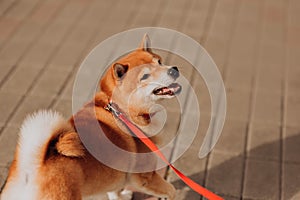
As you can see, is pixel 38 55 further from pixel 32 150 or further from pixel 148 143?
pixel 32 150

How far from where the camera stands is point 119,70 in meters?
3.37

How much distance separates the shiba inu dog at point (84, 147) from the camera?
9.65ft

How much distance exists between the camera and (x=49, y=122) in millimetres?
2922

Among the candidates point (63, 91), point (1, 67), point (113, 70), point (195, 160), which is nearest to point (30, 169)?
point (113, 70)

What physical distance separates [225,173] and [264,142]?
561 mm

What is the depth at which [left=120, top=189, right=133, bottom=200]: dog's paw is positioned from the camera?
12.8ft

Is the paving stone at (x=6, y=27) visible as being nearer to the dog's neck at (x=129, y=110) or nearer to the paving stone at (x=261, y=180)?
the dog's neck at (x=129, y=110)

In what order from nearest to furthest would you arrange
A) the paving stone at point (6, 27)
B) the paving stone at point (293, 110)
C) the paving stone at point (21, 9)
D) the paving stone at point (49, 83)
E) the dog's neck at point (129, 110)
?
the dog's neck at point (129, 110)
the paving stone at point (293, 110)
the paving stone at point (49, 83)
the paving stone at point (6, 27)
the paving stone at point (21, 9)

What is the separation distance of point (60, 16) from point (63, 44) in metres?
0.68

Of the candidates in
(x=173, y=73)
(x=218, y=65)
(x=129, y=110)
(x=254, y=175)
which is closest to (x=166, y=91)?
(x=173, y=73)

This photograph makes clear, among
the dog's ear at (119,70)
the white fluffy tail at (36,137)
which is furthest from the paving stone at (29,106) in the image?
the white fluffy tail at (36,137)

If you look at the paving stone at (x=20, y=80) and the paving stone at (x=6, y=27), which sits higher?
the paving stone at (x=6, y=27)

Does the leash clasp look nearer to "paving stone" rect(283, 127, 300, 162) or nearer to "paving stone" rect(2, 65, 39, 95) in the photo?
"paving stone" rect(283, 127, 300, 162)

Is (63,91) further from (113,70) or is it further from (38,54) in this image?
(113,70)
